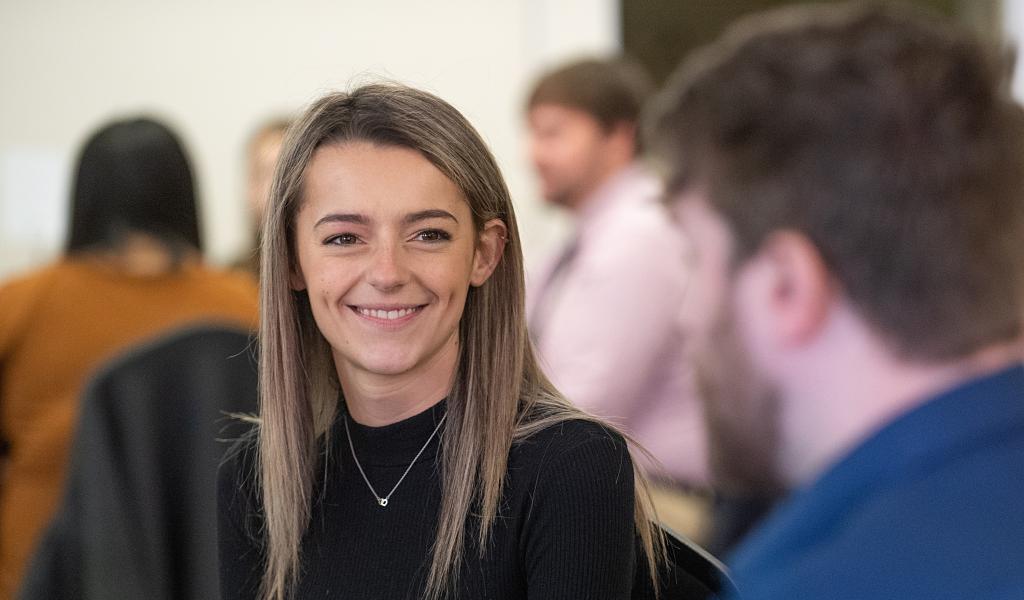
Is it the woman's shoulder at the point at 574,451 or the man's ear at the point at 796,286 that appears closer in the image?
the man's ear at the point at 796,286

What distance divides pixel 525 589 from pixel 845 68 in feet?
2.23

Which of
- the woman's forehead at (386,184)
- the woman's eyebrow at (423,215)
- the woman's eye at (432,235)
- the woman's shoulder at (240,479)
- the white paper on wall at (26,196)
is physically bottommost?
the white paper on wall at (26,196)

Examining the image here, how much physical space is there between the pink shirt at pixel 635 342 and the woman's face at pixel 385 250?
115 cm

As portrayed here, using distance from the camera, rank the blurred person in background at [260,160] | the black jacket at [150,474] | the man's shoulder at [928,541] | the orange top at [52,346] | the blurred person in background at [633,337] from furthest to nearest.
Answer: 1. the blurred person in background at [260,160]
2. the blurred person in background at [633,337]
3. the orange top at [52,346]
4. the black jacket at [150,474]
5. the man's shoulder at [928,541]

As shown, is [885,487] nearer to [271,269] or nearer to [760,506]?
[271,269]

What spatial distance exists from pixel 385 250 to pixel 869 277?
0.58 meters

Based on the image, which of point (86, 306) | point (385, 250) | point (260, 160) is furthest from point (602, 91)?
point (385, 250)

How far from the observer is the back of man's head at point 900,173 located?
2.49 ft

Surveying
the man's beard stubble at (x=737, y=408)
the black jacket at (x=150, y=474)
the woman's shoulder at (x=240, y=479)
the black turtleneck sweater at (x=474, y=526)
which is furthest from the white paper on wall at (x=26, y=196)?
the man's beard stubble at (x=737, y=408)

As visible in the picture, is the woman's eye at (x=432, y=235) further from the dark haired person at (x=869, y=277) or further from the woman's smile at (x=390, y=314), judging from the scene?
the dark haired person at (x=869, y=277)

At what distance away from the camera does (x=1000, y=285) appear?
0.77 m

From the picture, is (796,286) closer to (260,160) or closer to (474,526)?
(474,526)

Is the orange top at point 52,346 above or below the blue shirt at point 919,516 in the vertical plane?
below

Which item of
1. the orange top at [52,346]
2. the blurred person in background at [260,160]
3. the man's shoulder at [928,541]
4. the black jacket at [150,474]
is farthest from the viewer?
the blurred person in background at [260,160]
